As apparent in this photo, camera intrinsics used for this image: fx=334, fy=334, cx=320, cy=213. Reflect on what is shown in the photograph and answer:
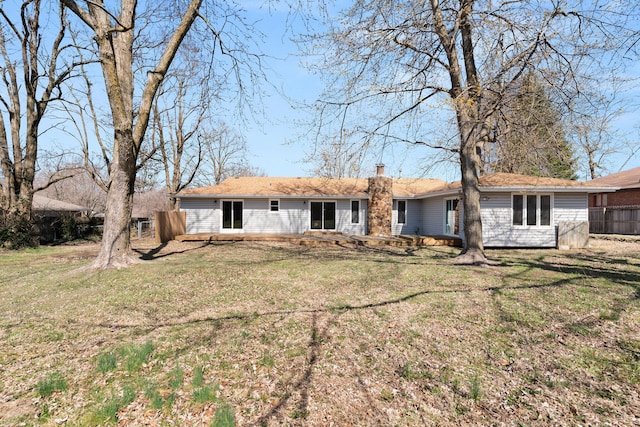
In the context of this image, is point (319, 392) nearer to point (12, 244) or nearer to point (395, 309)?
point (395, 309)

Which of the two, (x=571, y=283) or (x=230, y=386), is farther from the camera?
(x=571, y=283)

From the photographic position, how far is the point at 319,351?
160 inches

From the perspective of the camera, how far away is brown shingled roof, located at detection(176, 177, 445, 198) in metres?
18.1

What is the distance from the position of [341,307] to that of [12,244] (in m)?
16.2

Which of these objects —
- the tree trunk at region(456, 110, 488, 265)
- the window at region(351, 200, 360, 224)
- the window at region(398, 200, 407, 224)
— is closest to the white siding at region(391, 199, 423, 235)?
the window at region(398, 200, 407, 224)

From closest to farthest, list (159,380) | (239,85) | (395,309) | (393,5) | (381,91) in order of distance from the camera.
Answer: (159,380) < (395,309) < (393,5) < (381,91) < (239,85)

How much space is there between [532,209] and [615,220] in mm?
12668

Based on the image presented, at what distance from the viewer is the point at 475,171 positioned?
32.6 ft

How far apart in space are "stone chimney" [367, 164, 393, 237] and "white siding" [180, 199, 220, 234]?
8.52m

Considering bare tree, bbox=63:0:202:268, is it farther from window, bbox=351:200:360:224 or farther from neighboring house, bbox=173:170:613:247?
window, bbox=351:200:360:224

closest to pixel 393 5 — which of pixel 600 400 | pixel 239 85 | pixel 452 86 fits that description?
pixel 452 86

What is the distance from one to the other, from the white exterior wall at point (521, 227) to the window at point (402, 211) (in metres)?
5.49

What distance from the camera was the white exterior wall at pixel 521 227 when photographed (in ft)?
46.8

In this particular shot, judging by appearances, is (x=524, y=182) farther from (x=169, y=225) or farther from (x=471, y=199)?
(x=169, y=225)
